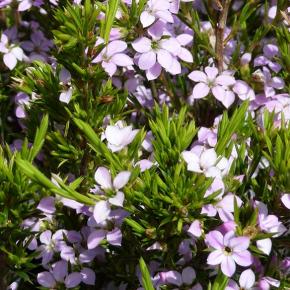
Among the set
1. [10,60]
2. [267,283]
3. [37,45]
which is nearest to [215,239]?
[267,283]

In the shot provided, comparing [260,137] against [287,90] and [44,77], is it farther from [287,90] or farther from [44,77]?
[44,77]

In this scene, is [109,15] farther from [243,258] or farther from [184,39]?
[243,258]

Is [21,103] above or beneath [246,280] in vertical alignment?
above

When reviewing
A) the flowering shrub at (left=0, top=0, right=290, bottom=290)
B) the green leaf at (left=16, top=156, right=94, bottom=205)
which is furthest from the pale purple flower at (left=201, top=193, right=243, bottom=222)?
the green leaf at (left=16, top=156, right=94, bottom=205)

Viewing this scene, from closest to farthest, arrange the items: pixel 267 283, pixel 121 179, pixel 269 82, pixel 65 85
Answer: pixel 121 179
pixel 267 283
pixel 65 85
pixel 269 82

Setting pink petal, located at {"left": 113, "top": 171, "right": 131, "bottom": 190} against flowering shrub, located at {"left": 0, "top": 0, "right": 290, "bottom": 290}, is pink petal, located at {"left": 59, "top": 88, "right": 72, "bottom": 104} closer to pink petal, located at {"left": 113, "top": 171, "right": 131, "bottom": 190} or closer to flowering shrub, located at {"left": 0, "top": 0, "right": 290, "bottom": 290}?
flowering shrub, located at {"left": 0, "top": 0, "right": 290, "bottom": 290}

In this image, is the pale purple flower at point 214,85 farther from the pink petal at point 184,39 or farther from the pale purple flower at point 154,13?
the pale purple flower at point 154,13

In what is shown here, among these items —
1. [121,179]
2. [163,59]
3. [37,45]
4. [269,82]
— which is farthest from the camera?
[37,45]

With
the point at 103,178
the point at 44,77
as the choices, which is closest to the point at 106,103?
the point at 44,77
